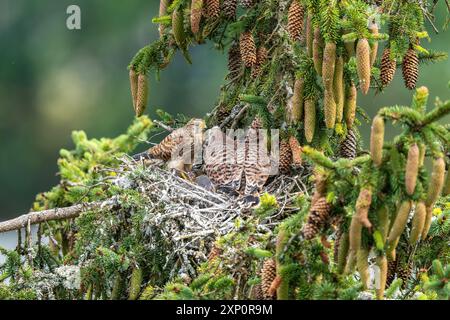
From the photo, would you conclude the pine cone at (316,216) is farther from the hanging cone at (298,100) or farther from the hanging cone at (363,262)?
the hanging cone at (298,100)

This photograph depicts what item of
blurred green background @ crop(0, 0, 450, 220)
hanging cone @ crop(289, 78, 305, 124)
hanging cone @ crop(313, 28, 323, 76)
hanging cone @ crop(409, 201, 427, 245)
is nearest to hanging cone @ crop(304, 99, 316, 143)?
hanging cone @ crop(289, 78, 305, 124)

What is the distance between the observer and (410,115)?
3.58 meters

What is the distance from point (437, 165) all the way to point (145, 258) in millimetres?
1777

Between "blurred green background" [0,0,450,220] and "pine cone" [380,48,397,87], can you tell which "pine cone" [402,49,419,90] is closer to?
"pine cone" [380,48,397,87]

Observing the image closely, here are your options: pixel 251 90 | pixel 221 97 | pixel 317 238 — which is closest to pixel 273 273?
pixel 317 238

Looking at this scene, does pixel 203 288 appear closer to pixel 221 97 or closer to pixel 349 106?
pixel 349 106

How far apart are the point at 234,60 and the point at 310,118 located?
89 cm

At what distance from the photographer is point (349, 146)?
5.34m

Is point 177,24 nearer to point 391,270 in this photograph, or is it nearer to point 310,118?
point 310,118

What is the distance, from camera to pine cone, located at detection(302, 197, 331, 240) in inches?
146

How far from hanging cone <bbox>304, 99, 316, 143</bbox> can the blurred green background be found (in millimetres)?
13854

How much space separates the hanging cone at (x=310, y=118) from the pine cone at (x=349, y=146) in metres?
0.48

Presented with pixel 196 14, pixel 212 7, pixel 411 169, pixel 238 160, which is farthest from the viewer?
pixel 238 160

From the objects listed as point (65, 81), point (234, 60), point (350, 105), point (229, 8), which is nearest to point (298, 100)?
point (350, 105)
